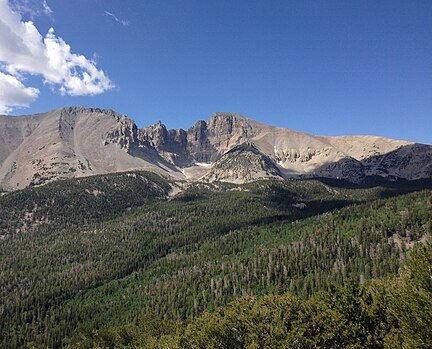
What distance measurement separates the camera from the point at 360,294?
4756 centimetres

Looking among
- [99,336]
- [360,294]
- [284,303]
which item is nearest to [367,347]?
[360,294]

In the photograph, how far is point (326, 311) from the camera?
46.9m

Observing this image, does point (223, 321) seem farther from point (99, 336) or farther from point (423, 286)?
point (99, 336)

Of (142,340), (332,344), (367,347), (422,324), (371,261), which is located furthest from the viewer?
(371,261)

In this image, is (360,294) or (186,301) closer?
(360,294)

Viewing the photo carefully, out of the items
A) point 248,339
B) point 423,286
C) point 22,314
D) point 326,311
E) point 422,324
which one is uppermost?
point 423,286

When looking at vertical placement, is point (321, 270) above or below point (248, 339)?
below

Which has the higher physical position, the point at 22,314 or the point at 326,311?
the point at 326,311

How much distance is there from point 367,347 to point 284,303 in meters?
14.3

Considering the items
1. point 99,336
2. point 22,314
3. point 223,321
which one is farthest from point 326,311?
point 22,314

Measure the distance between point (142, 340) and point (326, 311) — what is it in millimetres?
63450

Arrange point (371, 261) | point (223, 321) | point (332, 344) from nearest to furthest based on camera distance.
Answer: point (332, 344)
point (223, 321)
point (371, 261)

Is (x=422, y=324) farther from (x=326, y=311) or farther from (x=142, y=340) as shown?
(x=142, y=340)

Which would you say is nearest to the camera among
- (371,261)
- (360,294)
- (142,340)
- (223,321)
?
(360,294)
